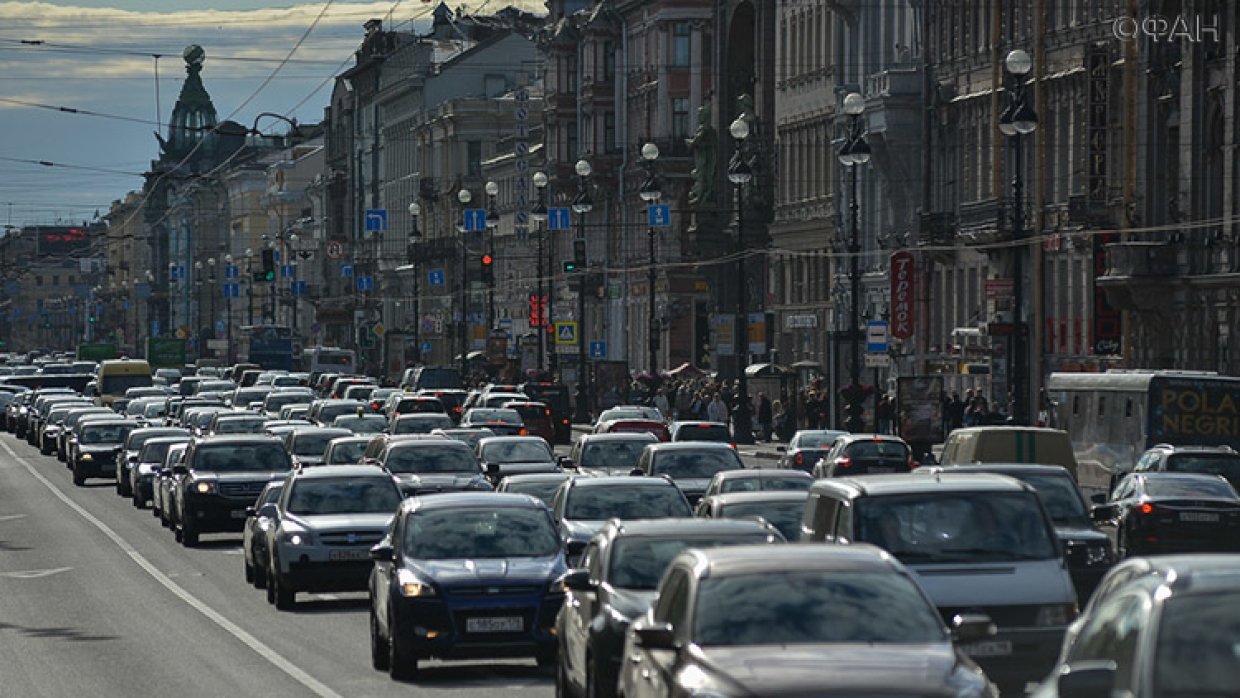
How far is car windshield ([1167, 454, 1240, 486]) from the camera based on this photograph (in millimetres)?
37250

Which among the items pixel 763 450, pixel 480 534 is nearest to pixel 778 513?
pixel 480 534

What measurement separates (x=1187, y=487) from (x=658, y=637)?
20.4m

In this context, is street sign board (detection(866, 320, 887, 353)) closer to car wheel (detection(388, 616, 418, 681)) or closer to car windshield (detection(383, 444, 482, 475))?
car windshield (detection(383, 444, 482, 475))

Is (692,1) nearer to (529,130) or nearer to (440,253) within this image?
(529,130)

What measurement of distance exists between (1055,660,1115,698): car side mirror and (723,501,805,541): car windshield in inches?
542

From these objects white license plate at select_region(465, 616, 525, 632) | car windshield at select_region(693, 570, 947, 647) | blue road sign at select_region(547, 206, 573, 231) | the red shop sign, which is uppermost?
blue road sign at select_region(547, 206, 573, 231)

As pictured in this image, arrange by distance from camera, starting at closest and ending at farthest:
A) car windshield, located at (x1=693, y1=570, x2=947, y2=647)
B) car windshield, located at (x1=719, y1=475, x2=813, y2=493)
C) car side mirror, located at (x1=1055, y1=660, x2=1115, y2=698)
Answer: car side mirror, located at (x1=1055, y1=660, x2=1115, y2=698) → car windshield, located at (x1=693, y1=570, x2=947, y2=647) → car windshield, located at (x1=719, y1=475, x2=813, y2=493)

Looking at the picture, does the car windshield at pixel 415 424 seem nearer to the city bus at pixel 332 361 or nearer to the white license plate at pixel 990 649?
the white license plate at pixel 990 649

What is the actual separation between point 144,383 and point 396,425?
1863 inches

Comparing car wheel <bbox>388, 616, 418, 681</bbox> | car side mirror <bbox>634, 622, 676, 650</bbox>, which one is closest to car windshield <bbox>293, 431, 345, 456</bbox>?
car wheel <bbox>388, 616, 418, 681</bbox>

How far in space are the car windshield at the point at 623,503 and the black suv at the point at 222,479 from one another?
548 inches

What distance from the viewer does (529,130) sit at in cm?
14138

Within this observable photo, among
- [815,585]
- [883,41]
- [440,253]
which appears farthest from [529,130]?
[815,585]

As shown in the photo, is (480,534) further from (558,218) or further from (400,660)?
(558,218)
